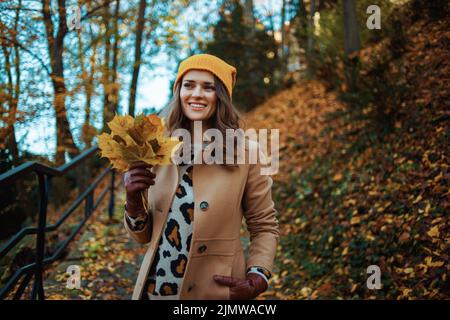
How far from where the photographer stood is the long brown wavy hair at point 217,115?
2068 millimetres

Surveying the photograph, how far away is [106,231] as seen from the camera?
601 centimetres

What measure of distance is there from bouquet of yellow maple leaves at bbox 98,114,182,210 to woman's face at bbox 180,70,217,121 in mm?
441

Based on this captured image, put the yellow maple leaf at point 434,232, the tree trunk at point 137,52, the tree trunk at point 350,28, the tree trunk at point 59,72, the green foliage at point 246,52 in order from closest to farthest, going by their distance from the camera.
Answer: the yellow maple leaf at point 434,232 → the tree trunk at point 59,72 → the tree trunk at point 137,52 → the tree trunk at point 350,28 → the green foliage at point 246,52

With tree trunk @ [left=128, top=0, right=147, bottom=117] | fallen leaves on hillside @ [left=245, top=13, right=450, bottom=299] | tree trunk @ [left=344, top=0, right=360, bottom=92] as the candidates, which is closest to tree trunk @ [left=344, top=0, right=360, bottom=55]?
tree trunk @ [left=344, top=0, right=360, bottom=92]

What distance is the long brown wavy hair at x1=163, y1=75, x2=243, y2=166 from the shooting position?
2.07 m

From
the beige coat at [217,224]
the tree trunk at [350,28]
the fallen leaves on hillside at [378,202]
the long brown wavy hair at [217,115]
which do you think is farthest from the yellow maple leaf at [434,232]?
the tree trunk at [350,28]

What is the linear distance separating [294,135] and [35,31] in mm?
6318

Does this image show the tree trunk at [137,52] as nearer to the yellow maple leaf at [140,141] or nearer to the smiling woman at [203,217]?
the smiling woman at [203,217]

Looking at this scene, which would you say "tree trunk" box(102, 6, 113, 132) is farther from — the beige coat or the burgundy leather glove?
the burgundy leather glove

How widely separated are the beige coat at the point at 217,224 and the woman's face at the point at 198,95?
0.93ft

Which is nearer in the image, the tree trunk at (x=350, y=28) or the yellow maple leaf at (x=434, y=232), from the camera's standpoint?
the yellow maple leaf at (x=434, y=232)

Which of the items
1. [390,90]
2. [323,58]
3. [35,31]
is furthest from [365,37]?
[35,31]

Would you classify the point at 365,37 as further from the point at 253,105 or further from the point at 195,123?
the point at 195,123

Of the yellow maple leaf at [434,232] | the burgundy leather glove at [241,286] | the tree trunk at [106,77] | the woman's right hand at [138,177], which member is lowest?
the yellow maple leaf at [434,232]
